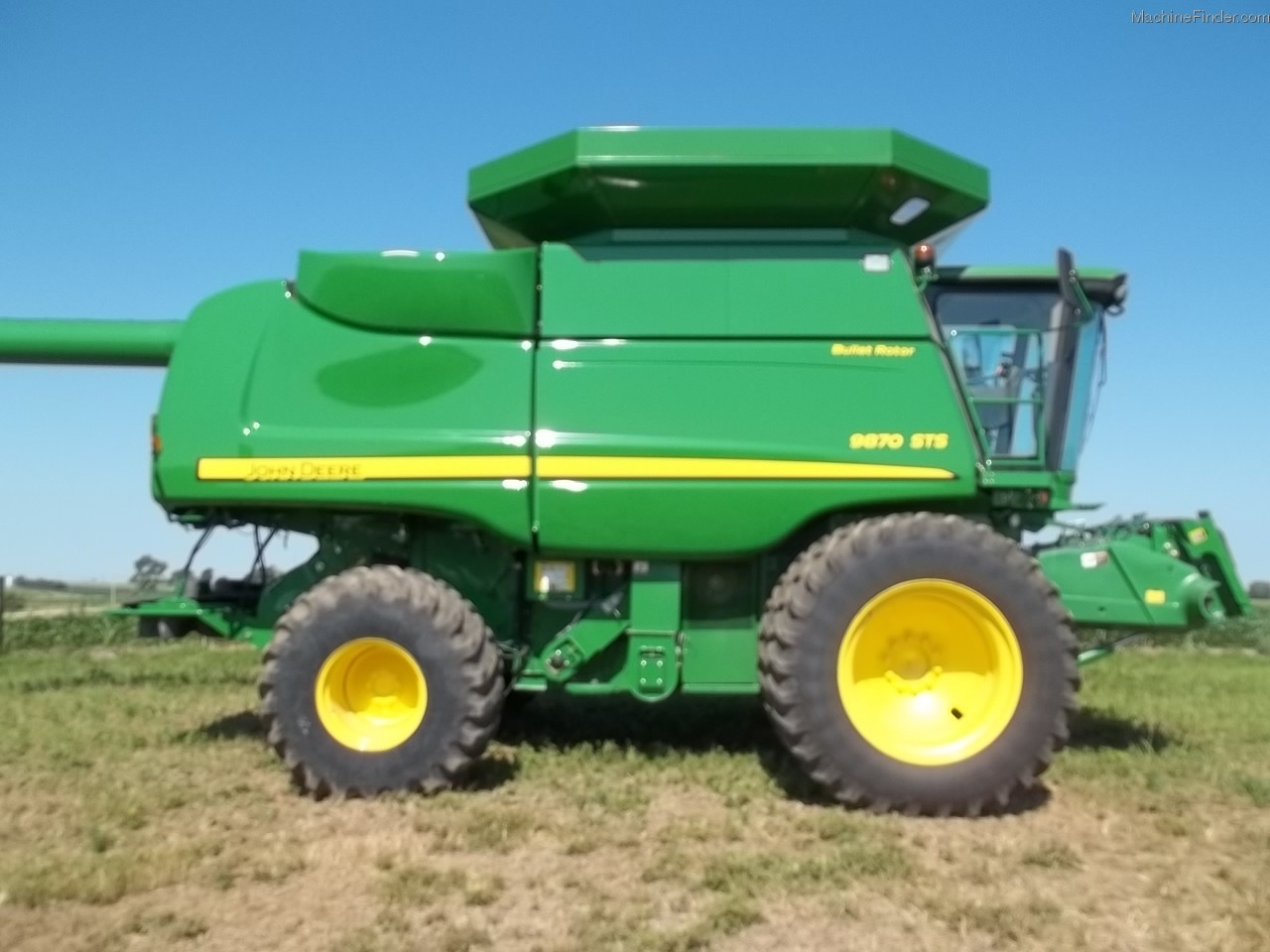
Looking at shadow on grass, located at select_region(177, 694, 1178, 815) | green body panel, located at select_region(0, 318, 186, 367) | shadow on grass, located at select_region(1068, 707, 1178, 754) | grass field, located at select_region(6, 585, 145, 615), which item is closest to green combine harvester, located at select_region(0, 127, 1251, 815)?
shadow on grass, located at select_region(177, 694, 1178, 815)

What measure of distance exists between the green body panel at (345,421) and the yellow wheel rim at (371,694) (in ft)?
2.30

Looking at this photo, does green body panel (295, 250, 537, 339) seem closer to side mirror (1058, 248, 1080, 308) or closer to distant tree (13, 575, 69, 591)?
side mirror (1058, 248, 1080, 308)

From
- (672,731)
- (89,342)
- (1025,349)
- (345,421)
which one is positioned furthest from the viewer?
(672,731)

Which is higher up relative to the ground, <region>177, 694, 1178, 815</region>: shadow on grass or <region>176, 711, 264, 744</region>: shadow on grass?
<region>177, 694, 1178, 815</region>: shadow on grass

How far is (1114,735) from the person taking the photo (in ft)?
22.1

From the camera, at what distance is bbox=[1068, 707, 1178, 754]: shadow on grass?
6342mm

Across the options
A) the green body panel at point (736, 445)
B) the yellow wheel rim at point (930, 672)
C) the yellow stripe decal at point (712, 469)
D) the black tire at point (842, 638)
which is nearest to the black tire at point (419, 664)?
the green body panel at point (736, 445)

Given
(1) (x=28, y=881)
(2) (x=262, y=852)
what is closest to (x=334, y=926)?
(2) (x=262, y=852)

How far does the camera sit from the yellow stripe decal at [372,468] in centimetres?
537

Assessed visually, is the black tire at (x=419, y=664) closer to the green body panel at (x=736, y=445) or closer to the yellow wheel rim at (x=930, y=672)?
the green body panel at (x=736, y=445)

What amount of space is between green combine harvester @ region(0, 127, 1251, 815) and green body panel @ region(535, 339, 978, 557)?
0.05ft

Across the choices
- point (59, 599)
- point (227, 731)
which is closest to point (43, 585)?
point (59, 599)

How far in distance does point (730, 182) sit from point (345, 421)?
7.09 feet

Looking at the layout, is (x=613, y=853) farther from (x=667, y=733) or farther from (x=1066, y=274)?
(x=1066, y=274)
